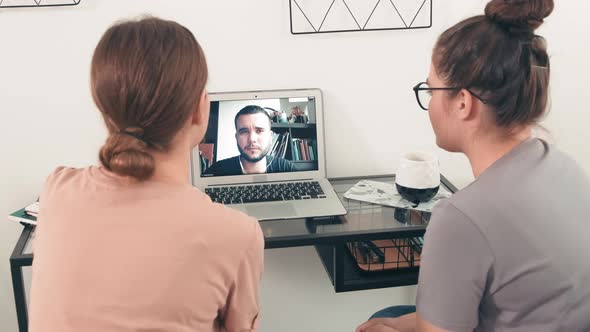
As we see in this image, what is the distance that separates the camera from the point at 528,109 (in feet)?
3.18

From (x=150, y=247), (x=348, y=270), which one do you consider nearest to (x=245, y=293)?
(x=150, y=247)

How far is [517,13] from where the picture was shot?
947 millimetres

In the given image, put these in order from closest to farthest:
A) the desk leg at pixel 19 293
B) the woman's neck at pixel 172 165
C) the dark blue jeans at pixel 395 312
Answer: the woman's neck at pixel 172 165, the desk leg at pixel 19 293, the dark blue jeans at pixel 395 312

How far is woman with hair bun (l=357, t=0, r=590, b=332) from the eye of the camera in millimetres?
875

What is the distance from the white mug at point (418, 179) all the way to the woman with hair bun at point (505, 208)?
35cm

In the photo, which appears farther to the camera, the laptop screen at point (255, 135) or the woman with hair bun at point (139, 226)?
the laptop screen at point (255, 135)

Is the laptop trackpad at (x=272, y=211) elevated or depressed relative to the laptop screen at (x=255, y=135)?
depressed

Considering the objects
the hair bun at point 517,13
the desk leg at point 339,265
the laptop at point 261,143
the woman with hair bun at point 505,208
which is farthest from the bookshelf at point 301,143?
the hair bun at point 517,13

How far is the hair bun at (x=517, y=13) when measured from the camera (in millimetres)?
948

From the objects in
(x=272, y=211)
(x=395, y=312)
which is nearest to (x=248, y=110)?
(x=272, y=211)

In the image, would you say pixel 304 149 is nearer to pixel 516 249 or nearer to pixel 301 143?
pixel 301 143

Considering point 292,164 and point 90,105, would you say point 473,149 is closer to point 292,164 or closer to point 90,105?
point 292,164

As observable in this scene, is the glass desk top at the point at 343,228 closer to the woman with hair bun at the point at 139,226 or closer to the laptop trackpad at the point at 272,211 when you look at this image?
the laptop trackpad at the point at 272,211

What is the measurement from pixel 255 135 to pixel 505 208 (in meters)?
0.80
